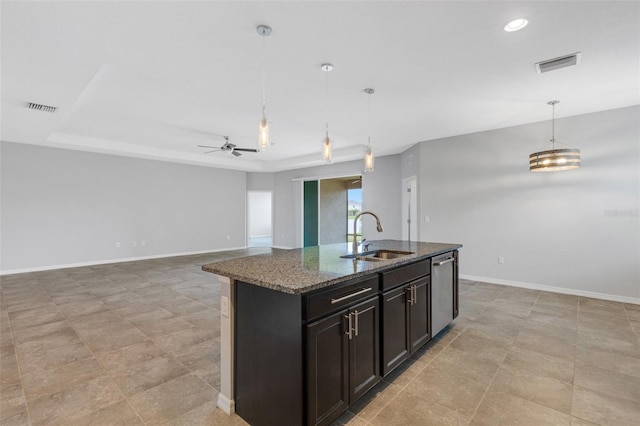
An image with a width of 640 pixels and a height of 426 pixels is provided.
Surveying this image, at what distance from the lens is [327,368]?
162cm

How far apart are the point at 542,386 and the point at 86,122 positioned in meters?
7.12

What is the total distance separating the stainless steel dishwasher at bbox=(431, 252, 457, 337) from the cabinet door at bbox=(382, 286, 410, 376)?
1.94 ft

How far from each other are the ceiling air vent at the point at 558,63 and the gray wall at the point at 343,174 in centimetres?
407

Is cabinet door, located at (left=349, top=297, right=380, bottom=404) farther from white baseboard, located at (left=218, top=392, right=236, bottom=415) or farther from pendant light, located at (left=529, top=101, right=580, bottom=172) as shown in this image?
pendant light, located at (left=529, top=101, right=580, bottom=172)

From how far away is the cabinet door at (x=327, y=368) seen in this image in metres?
1.53

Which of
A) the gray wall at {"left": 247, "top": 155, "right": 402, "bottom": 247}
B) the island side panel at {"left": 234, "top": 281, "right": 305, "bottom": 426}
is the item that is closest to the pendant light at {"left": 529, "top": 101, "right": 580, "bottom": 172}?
the gray wall at {"left": 247, "top": 155, "right": 402, "bottom": 247}

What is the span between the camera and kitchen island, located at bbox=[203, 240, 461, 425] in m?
1.53

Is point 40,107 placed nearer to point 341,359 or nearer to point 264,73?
point 264,73

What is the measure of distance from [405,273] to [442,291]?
0.91 meters

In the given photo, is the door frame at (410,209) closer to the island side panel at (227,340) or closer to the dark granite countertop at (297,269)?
the dark granite countertop at (297,269)

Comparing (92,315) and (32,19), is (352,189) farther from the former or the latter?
(32,19)

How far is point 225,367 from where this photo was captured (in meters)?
1.90

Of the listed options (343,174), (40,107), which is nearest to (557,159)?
(343,174)

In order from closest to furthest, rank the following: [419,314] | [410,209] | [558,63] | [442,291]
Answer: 1. [419,314]
2. [558,63]
3. [442,291]
4. [410,209]
